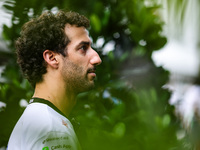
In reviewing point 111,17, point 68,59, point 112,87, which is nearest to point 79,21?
point 68,59

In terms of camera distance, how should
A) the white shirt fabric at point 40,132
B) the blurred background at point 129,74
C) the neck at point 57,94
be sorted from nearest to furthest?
the blurred background at point 129,74
the white shirt fabric at point 40,132
the neck at point 57,94

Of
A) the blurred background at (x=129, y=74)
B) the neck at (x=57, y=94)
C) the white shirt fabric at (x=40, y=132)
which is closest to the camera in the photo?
the blurred background at (x=129, y=74)

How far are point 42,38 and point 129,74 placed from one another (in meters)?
0.56

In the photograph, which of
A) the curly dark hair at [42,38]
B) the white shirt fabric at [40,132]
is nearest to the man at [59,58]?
the curly dark hair at [42,38]

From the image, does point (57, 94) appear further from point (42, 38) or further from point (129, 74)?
point (129, 74)

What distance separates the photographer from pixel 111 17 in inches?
71.1

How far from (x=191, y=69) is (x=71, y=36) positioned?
761 mm

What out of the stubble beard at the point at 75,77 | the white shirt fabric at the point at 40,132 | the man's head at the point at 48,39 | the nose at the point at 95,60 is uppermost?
the man's head at the point at 48,39

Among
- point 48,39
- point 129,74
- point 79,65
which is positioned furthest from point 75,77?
point 129,74

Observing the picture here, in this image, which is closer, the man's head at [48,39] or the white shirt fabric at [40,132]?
the white shirt fabric at [40,132]

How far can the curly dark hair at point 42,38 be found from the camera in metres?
1.13

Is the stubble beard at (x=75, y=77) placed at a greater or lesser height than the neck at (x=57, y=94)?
greater

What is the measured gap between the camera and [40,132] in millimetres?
594

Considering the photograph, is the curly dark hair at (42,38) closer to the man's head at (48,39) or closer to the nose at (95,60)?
the man's head at (48,39)
